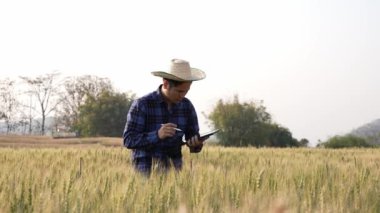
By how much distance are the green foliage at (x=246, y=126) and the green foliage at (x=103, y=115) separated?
7436 mm

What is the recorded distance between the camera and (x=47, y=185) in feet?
8.07

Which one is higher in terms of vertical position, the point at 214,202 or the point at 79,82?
the point at 79,82

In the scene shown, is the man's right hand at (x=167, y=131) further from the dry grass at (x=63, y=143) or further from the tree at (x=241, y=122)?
the tree at (x=241, y=122)

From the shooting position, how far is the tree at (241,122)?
146 ft

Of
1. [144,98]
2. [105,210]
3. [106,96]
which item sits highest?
[106,96]

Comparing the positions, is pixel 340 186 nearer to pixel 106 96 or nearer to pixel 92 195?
pixel 92 195

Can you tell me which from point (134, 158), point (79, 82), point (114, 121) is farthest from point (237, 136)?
point (134, 158)

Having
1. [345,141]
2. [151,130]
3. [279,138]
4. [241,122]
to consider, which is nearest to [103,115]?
[241,122]

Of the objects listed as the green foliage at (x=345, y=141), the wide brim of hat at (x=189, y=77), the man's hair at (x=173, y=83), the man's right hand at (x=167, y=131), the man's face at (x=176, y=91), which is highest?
the green foliage at (x=345, y=141)

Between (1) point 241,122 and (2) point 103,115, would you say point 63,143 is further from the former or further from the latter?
(1) point 241,122

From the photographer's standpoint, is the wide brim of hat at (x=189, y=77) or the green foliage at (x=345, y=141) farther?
the green foliage at (x=345, y=141)

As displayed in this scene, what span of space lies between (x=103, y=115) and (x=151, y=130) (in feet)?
137

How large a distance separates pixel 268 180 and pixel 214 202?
748 mm

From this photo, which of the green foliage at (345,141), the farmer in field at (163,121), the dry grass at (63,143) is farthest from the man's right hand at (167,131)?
the green foliage at (345,141)
